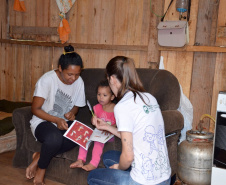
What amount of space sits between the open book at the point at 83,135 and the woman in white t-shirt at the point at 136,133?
616 mm

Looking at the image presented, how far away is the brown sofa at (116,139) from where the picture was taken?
2.16 m

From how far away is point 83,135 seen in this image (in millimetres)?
2277

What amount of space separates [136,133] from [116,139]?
2.06 ft

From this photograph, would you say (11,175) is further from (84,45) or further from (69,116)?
(84,45)

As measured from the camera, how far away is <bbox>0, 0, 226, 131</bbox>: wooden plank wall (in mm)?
2861

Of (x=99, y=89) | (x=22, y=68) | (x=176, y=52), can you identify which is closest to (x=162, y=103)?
(x=99, y=89)

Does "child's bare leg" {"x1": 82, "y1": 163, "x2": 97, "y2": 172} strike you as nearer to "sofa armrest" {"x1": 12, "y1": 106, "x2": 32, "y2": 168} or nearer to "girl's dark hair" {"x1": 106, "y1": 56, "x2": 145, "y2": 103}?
"sofa armrest" {"x1": 12, "y1": 106, "x2": 32, "y2": 168}

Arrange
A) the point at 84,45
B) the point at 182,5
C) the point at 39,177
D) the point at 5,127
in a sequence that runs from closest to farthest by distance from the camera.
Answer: the point at 39,177 < the point at 182,5 < the point at 5,127 < the point at 84,45

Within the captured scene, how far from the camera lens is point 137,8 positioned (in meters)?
3.27

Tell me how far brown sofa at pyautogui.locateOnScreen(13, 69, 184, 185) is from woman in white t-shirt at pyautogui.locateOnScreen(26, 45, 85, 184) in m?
0.10

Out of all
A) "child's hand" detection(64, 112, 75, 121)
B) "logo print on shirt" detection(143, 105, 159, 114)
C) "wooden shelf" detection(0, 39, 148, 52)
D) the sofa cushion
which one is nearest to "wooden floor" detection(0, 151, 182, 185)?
the sofa cushion

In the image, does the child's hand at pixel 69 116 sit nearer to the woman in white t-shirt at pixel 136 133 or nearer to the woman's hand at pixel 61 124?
the woman's hand at pixel 61 124

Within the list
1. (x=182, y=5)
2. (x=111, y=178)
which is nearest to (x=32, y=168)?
(x=111, y=178)

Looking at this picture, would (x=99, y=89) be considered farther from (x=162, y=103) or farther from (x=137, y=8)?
(x=137, y=8)
